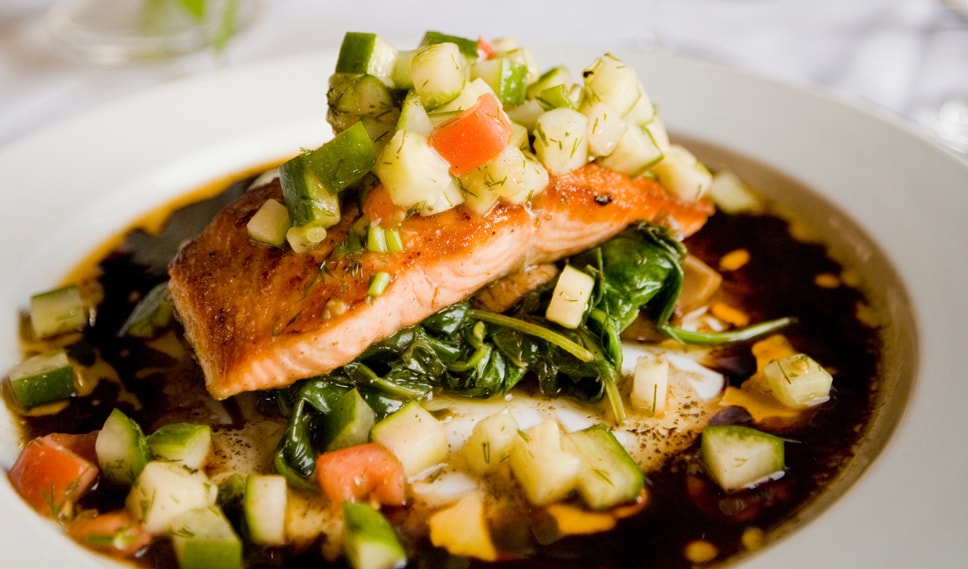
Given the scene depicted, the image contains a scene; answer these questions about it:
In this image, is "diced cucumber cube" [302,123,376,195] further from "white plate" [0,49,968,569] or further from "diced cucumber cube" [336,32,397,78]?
"white plate" [0,49,968,569]

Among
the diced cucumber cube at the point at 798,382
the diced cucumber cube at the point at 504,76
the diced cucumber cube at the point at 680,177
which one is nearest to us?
the diced cucumber cube at the point at 798,382

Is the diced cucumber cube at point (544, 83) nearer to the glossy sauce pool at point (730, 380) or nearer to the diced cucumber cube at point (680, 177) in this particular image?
the diced cucumber cube at point (680, 177)

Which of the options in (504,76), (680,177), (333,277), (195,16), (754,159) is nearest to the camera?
(333,277)

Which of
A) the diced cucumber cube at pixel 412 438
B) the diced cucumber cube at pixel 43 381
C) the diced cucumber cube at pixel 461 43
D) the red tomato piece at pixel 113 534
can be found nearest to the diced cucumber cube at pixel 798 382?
the diced cucumber cube at pixel 412 438

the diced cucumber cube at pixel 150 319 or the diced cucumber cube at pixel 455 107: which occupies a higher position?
the diced cucumber cube at pixel 455 107

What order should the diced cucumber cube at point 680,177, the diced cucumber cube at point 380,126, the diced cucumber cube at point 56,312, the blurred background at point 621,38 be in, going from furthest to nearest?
the blurred background at point 621,38 < the diced cucumber cube at point 680,177 < the diced cucumber cube at point 56,312 < the diced cucumber cube at point 380,126

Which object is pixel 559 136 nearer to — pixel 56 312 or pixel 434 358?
pixel 434 358

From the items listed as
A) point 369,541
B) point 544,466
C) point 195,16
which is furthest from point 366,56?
point 195,16

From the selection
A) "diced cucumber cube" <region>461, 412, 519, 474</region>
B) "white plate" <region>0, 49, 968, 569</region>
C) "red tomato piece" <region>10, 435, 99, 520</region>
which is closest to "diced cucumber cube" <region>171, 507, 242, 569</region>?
"white plate" <region>0, 49, 968, 569</region>
